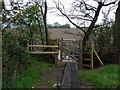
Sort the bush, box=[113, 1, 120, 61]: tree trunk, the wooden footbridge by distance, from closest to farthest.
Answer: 1. the bush
2. box=[113, 1, 120, 61]: tree trunk
3. the wooden footbridge

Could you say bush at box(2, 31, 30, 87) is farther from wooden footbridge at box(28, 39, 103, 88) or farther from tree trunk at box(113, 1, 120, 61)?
tree trunk at box(113, 1, 120, 61)

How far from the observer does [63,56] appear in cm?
862

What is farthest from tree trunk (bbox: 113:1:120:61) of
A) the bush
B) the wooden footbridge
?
the bush

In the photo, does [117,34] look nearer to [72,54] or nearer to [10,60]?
[72,54]

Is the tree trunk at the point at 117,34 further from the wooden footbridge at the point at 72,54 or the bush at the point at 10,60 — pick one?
the bush at the point at 10,60

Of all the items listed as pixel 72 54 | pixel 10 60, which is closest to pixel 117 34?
pixel 72 54

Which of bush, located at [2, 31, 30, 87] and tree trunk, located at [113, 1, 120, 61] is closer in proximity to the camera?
bush, located at [2, 31, 30, 87]

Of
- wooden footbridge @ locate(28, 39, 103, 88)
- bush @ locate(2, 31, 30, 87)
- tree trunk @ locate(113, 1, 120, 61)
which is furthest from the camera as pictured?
wooden footbridge @ locate(28, 39, 103, 88)

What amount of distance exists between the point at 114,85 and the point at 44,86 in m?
1.93

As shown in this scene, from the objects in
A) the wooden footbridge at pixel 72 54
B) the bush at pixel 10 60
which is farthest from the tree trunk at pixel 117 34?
the bush at pixel 10 60

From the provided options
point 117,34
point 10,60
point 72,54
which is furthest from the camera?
point 72,54

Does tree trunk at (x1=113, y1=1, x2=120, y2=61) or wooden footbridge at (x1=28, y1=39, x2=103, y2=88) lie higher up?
tree trunk at (x1=113, y1=1, x2=120, y2=61)

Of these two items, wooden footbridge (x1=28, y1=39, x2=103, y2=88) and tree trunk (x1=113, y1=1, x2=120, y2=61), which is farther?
wooden footbridge (x1=28, y1=39, x2=103, y2=88)

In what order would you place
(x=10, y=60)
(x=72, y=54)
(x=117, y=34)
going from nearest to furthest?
(x=10, y=60) → (x=117, y=34) → (x=72, y=54)
